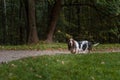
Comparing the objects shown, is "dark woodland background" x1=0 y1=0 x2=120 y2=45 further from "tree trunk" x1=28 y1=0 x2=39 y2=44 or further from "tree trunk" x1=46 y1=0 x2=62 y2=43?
"tree trunk" x1=28 y1=0 x2=39 y2=44

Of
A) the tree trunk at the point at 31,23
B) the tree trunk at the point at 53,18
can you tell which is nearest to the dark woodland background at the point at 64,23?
the tree trunk at the point at 53,18

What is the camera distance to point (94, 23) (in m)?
25.9

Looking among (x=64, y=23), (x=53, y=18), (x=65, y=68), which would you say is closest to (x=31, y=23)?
(x=53, y=18)

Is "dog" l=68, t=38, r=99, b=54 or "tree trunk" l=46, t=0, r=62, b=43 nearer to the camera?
"dog" l=68, t=38, r=99, b=54

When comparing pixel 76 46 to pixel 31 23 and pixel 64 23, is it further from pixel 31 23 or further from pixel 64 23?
pixel 64 23

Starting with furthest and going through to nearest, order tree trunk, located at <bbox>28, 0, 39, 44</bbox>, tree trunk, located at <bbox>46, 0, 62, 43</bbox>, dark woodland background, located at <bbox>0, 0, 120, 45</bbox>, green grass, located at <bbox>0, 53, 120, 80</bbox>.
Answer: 1. dark woodland background, located at <bbox>0, 0, 120, 45</bbox>
2. tree trunk, located at <bbox>46, 0, 62, 43</bbox>
3. tree trunk, located at <bbox>28, 0, 39, 44</bbox>
4. green grass, located at <bbox>0, 53, 120, 80</bbox>

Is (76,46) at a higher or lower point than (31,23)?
higher

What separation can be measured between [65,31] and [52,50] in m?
8.51

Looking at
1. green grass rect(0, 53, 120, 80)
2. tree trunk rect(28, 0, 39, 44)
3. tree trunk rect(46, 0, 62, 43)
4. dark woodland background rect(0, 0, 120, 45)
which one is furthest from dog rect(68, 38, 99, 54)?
dark woodland background rect(0, 0, 120, 45)

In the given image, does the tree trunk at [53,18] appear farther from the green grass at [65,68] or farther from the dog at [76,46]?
the green grass at [65,68]

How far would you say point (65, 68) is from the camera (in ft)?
32.2

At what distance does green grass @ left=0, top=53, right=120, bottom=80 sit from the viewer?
9188 millimetres

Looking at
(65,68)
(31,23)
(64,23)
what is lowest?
(64,23)

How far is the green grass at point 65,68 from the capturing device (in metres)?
9.19
